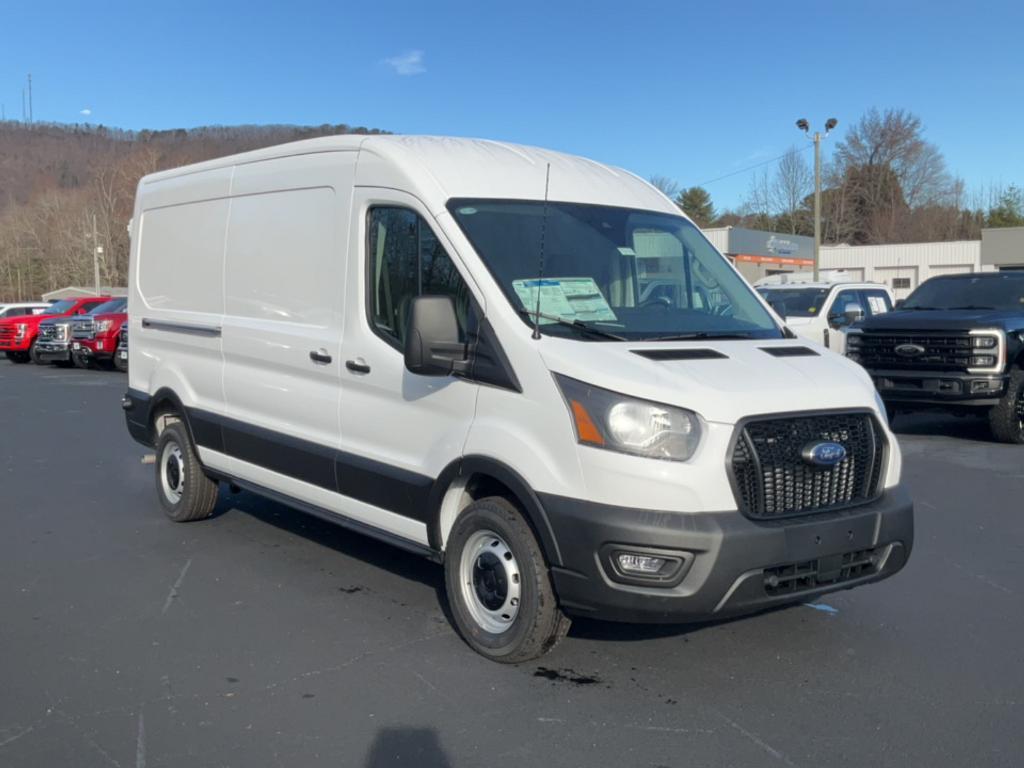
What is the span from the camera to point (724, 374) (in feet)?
14.7

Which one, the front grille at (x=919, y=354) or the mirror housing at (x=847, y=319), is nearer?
the front grille at (x=919, y=354)

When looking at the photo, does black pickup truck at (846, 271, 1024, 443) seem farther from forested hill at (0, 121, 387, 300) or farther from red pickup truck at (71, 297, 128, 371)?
forested hill at (0, 121, 387, 300)

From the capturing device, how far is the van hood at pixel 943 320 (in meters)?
11.2

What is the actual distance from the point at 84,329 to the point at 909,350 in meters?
19.5

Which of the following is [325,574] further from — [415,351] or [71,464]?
[71,464]

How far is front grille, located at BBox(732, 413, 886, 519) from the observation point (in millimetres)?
4344

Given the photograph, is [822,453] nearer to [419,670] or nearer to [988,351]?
[419,670]

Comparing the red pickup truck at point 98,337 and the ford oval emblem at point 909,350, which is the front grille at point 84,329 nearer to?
the red pickup truck at point 98,337

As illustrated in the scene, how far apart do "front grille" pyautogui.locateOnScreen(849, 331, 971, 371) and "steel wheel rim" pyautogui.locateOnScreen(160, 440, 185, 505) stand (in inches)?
308

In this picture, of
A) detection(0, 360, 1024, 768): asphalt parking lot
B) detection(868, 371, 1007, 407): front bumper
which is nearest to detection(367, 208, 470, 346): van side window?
detection(0, 360, 1024, 768): asphalt parking lot

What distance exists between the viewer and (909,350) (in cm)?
1154

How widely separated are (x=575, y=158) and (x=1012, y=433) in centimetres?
756

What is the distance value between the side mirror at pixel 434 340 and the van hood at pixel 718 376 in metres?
0.49

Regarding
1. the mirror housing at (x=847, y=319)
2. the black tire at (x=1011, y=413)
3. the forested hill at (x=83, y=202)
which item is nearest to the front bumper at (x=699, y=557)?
the black tire at (x=1011, y=413)
